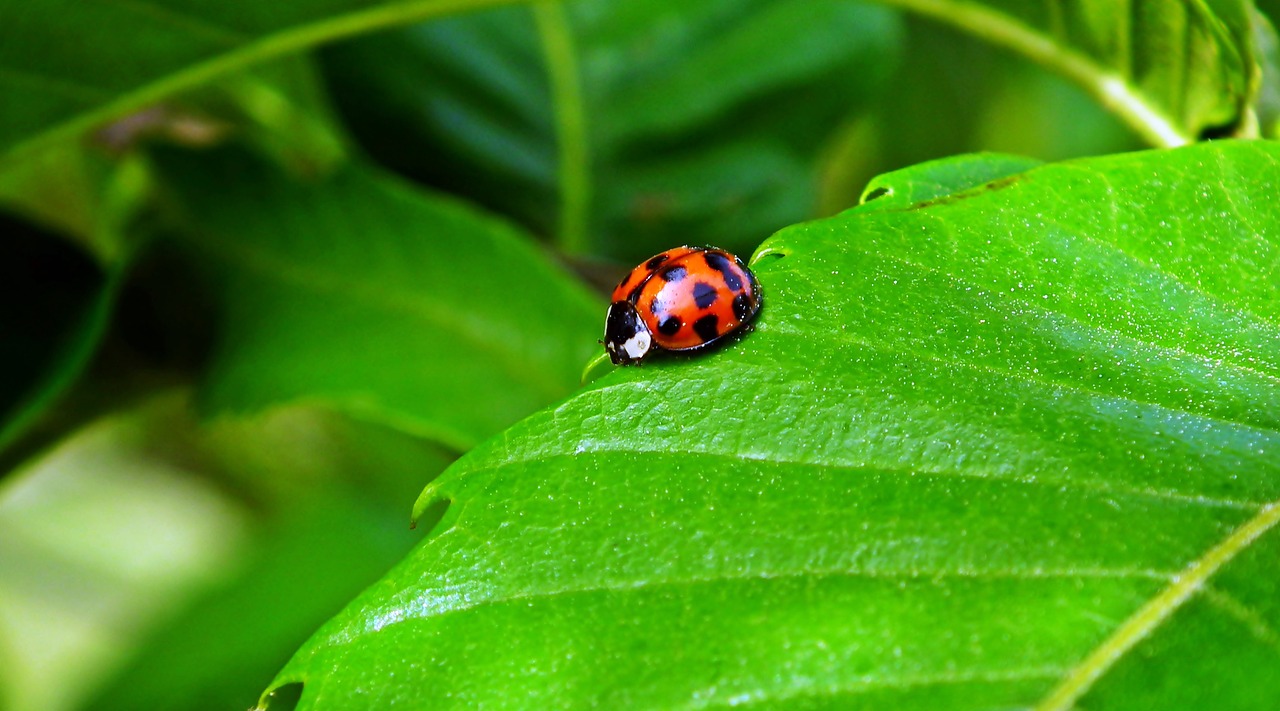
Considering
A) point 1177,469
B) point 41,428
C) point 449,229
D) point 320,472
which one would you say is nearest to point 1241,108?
point 1177,469

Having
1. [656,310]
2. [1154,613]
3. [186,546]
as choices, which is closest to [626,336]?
[656,310]

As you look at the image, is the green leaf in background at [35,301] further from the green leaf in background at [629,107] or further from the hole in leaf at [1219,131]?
the hole in leaf at [1219,131]

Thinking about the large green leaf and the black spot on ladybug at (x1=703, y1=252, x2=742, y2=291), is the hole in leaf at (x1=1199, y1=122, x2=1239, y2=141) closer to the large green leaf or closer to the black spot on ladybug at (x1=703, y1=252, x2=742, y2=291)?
the large green leaf

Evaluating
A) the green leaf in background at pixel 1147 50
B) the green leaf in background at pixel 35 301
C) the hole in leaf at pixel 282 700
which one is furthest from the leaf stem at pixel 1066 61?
the green leaf in background at pixel 35 301

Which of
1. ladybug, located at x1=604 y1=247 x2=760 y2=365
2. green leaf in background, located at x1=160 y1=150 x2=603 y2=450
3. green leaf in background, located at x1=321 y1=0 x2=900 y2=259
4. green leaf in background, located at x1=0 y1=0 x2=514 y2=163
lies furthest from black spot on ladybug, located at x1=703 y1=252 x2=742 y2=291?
green leaf in background, located at x1=321 y1=0 x2=900 y2=259

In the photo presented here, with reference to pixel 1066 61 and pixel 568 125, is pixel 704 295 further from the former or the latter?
pixel 568 125

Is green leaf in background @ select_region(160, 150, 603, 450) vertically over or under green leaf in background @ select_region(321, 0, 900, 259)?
under
